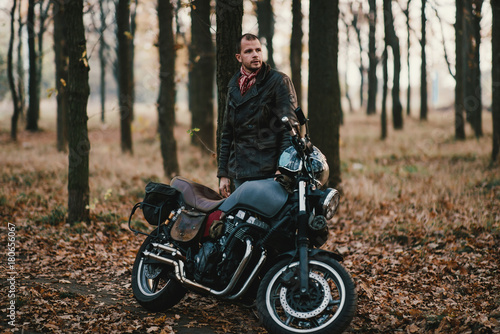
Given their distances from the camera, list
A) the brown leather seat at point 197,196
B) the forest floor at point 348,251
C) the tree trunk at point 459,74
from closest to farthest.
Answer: the forest floor at point 348,251
the brown leather seat at point 197,196
the tree trunk at point 459,74

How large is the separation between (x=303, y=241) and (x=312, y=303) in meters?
0.48

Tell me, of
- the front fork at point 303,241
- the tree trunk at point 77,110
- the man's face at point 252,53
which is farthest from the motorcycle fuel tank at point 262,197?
the tree trunk at point 77,110

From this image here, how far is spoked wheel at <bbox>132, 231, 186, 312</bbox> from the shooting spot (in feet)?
15.0

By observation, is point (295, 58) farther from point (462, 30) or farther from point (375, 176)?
point (462, 30)

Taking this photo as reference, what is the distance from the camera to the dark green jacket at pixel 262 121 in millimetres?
4496

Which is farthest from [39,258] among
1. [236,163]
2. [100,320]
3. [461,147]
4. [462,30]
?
[462,30]

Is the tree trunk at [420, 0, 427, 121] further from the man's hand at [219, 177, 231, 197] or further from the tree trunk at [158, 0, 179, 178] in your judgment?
the man's hand at [219, 177, 231, 197]

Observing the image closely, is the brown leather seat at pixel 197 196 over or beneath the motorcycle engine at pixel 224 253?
over

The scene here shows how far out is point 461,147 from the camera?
1566cm

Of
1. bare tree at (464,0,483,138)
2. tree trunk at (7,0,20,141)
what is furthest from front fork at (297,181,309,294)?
tree trunk at (7,0,20,141)

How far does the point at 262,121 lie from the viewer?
457cm

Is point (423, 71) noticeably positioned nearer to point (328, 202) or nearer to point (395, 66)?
point (395, 66)

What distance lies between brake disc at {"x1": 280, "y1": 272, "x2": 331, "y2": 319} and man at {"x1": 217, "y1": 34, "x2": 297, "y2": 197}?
1157 millimetres

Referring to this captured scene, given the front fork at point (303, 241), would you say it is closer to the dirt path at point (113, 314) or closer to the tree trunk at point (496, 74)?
the dirt path at point (113, 314)
